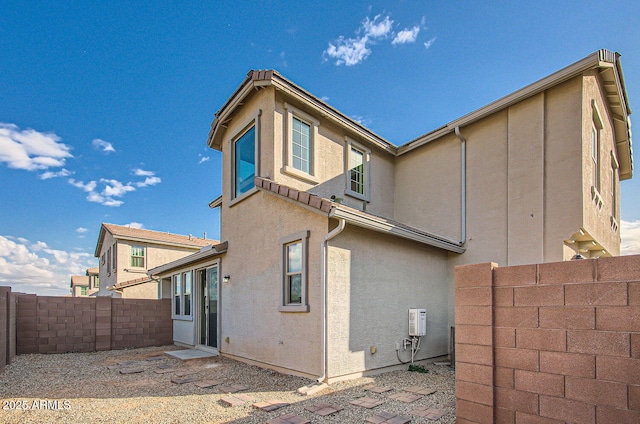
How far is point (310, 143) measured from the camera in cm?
921

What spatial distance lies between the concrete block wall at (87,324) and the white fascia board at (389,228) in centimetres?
935

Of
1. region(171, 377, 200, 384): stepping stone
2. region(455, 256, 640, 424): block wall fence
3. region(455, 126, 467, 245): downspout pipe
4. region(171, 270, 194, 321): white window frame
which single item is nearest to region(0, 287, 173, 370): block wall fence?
region(171, 270, 194, 321): white window frame

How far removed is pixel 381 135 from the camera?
11.0 m

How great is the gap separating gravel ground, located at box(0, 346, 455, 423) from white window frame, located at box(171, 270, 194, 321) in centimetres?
345

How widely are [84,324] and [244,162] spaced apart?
24.0 feet

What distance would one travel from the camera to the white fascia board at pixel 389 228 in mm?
6261

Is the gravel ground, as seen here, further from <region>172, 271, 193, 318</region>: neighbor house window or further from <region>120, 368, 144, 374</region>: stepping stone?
<region>172, 271, 193, 318</region>: neighbor house window

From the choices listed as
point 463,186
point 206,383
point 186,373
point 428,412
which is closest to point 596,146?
point 463,186

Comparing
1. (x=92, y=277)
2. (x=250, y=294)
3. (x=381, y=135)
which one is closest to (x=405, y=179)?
(x=381, y=135)

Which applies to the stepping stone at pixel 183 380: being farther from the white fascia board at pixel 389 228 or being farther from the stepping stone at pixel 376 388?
the white fascia board at pixel 389 228

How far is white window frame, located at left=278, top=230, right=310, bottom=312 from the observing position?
22.2ft

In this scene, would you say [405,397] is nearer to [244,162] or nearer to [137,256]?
[244,162]

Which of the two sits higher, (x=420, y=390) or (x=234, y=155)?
(x=234, y=155)

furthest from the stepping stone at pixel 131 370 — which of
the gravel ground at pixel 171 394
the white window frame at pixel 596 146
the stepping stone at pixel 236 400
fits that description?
the white window frame at pixel 596 146
